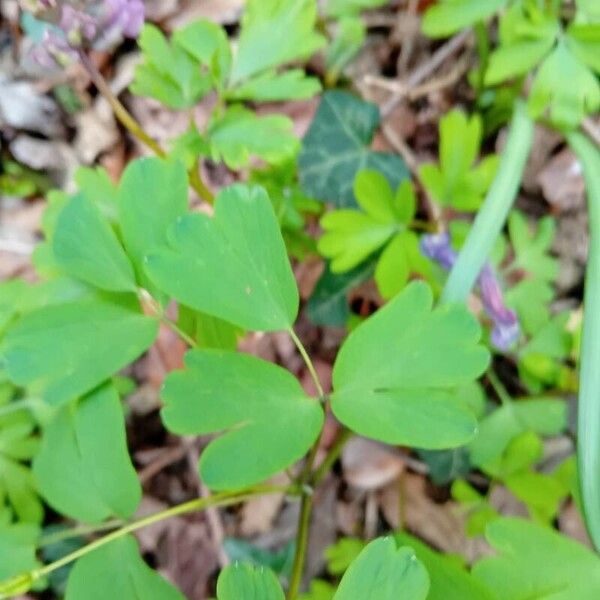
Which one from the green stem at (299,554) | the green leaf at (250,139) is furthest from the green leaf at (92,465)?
the green leaf at (250,139)

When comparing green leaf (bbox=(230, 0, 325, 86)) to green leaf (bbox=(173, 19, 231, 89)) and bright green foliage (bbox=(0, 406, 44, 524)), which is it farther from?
bright green foliage (bbox=(0, 406, 44, 524))

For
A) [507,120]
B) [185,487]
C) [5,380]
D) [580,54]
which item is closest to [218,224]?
[5,380]

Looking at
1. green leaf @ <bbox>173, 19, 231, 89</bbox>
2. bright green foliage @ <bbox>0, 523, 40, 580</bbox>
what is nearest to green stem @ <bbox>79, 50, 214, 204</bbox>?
green leaf @ <bbox>173, 19, 231, 89</bbox>

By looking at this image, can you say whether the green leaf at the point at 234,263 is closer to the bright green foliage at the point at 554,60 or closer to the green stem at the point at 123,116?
the green stem at the point at 123,116

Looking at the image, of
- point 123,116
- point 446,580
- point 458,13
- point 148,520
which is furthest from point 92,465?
point 458,13

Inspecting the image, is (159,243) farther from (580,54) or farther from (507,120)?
(507,120)
